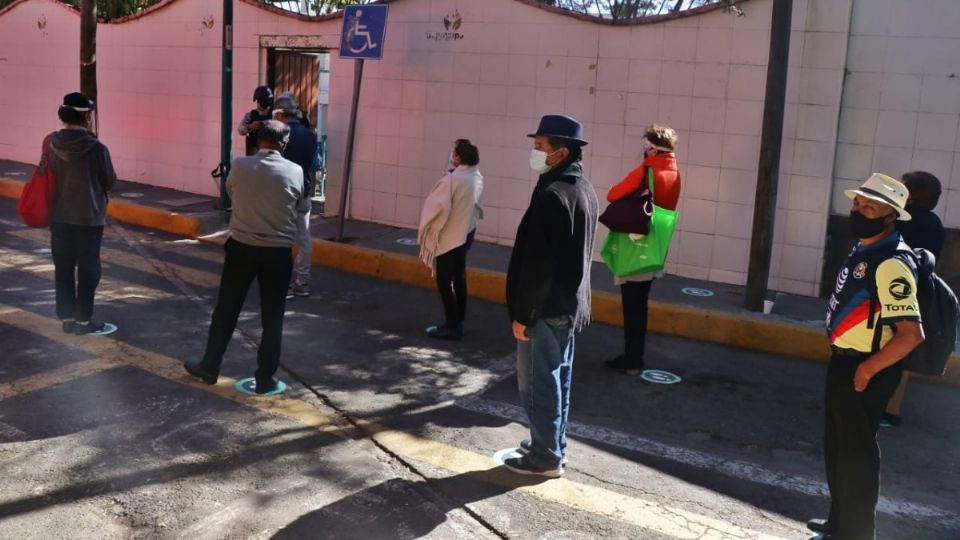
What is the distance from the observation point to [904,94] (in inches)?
326

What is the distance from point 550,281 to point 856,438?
5.08 ft

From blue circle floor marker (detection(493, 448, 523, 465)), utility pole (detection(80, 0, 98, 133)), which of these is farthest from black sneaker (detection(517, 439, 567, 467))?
utility pole (detection(80, 0, 98, 133))

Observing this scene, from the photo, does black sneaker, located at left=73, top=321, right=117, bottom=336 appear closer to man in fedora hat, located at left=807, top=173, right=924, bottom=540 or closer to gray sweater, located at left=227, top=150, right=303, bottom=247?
gray sweater, located at left=227, top=150, right=303, bottom=247

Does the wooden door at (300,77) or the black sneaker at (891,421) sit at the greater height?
the wooden door at (300,77)

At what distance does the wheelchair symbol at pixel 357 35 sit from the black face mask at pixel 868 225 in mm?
6935

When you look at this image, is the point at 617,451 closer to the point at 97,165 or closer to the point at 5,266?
the point at 97,165

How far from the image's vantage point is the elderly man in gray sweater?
18.4ft

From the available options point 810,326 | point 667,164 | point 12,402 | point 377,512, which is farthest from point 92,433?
point 810,326

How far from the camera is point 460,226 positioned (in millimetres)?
7121

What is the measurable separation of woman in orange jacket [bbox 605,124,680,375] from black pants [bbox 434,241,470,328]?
4.30 ft

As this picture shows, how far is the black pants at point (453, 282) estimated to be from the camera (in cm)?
722

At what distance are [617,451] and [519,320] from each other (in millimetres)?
1164

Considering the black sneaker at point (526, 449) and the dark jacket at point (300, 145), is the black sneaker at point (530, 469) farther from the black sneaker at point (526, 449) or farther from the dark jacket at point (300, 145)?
the dark jacket at point (300, 145)

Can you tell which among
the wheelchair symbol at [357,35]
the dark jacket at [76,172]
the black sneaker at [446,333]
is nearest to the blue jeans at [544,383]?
the black sneaker at [446,333]
